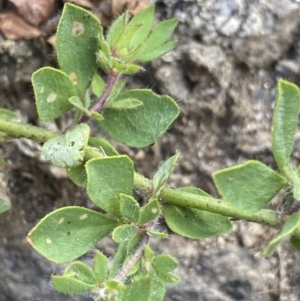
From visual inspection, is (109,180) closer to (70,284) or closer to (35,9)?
(70,284)

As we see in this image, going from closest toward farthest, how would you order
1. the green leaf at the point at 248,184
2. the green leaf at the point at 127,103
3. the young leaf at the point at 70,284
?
1. the green leaf at the point at 248,184
2. the young leaf at the point at 70,284
3. the green leaf at the point at 127,103

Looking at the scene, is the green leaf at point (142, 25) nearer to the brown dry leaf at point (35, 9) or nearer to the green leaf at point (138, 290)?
the brown dry leaf at point (35, 9)

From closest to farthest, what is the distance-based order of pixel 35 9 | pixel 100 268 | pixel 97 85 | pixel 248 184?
pixel 248 184, pixel 100 268, pixel 97 85, pixel 35 9

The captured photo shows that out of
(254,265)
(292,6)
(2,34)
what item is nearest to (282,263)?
(254,265)

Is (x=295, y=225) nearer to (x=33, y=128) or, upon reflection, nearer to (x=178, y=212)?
(x=178, y=212)

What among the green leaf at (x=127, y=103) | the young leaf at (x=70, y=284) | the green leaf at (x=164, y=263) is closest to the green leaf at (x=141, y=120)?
the green leaf at (x=127, y=103)

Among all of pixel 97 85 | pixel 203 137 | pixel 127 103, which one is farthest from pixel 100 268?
pixel 203 137
